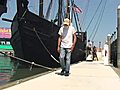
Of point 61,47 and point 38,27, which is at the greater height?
point 38,27

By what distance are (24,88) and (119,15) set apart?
7.98 meters

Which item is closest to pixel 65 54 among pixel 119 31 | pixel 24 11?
pixel 119 31

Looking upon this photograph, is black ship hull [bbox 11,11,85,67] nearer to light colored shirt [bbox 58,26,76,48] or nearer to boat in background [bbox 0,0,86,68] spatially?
boat in background [bbox 0,0,86,68]

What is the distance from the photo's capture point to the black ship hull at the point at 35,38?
16609 millimetres

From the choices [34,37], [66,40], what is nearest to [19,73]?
[34,37]

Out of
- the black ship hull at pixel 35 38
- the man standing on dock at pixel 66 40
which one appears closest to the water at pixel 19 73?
the black ship hull at pixel 35 38

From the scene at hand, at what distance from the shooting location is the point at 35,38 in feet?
56.1

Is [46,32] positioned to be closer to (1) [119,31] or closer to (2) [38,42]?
(2) [38,42]

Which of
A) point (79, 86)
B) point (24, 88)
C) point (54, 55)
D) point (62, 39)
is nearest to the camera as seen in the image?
point (24, 88)

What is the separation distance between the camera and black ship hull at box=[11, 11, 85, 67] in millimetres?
16609

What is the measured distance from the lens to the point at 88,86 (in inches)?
287

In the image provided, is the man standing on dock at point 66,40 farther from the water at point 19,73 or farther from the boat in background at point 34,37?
the boat in background at point 34,37

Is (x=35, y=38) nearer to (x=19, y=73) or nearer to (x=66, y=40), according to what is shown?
(x=19, y=73)

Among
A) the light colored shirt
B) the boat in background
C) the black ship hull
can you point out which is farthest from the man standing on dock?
the black ship hull
